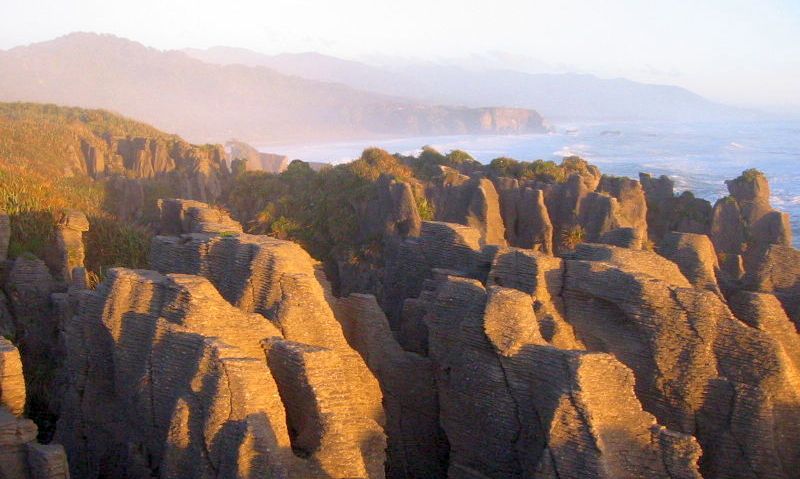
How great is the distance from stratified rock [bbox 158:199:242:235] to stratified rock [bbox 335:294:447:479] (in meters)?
4.47

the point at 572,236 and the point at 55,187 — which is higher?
the point at 55,187

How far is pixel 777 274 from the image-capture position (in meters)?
14.6

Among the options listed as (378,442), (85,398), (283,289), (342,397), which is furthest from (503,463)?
(85,398)

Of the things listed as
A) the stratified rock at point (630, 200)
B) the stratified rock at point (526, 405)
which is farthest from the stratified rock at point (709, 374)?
the stratified rock at point (630, 200)

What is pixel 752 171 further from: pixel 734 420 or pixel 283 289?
pixel 283 289

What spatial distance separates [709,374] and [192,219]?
1186 centimetres

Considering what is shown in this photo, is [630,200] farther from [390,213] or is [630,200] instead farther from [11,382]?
[11,382]

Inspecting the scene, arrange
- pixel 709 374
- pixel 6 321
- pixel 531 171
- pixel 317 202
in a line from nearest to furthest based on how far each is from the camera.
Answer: pixel 709 374 < pixel 6 321 < pixel 317 202 < pixel 531 171

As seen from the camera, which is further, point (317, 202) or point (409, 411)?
point (317, 202)

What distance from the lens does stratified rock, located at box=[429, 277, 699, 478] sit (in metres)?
9.22

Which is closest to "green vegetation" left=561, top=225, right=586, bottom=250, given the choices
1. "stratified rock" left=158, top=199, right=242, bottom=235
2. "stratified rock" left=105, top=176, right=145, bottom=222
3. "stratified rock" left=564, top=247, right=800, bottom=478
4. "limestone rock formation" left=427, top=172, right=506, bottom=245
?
"limestone rock formation" left=427, top=172, right=506, bottom=245

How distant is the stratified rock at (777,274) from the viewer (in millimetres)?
14500

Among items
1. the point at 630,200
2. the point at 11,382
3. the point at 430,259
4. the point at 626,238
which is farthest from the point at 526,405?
the point at 630,200

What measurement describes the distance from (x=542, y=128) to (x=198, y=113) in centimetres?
8875
